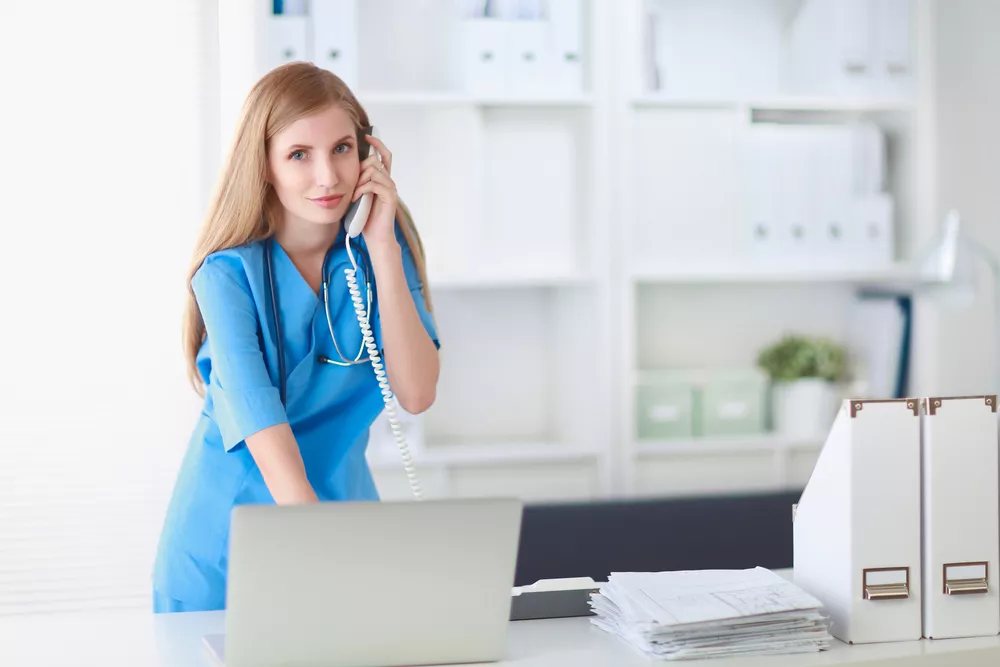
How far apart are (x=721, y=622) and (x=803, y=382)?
7.00ft

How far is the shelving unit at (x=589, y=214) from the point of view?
3082mm

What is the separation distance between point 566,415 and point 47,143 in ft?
5.24

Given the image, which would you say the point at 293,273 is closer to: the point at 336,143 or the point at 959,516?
the point at 336,143

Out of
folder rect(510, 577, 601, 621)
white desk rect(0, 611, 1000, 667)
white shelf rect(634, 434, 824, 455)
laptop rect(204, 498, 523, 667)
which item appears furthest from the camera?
white shelf rect(634, 434, 824, 455)

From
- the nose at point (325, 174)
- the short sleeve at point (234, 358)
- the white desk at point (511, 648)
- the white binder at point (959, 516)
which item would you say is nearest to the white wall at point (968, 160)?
the white binder at point (959, 516)

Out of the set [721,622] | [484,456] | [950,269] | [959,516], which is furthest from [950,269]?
[721,622]

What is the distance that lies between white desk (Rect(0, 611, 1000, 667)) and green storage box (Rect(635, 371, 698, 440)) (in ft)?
6.00

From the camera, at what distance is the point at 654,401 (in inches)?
128

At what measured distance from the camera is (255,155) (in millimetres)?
1689

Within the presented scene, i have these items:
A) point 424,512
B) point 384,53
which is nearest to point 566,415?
point 384,53

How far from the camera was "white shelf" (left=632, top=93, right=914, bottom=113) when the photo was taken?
123 inches

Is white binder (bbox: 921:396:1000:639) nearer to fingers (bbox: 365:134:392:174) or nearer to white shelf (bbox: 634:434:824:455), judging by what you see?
fingers (bbox: 365:134:392:174)

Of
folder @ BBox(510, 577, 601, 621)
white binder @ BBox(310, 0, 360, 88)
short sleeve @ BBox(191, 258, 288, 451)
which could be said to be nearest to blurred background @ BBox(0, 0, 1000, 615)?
white binder @ BBox(310, 0, 360, 88)

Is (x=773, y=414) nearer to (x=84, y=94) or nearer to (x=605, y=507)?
(x=605, y=507)
